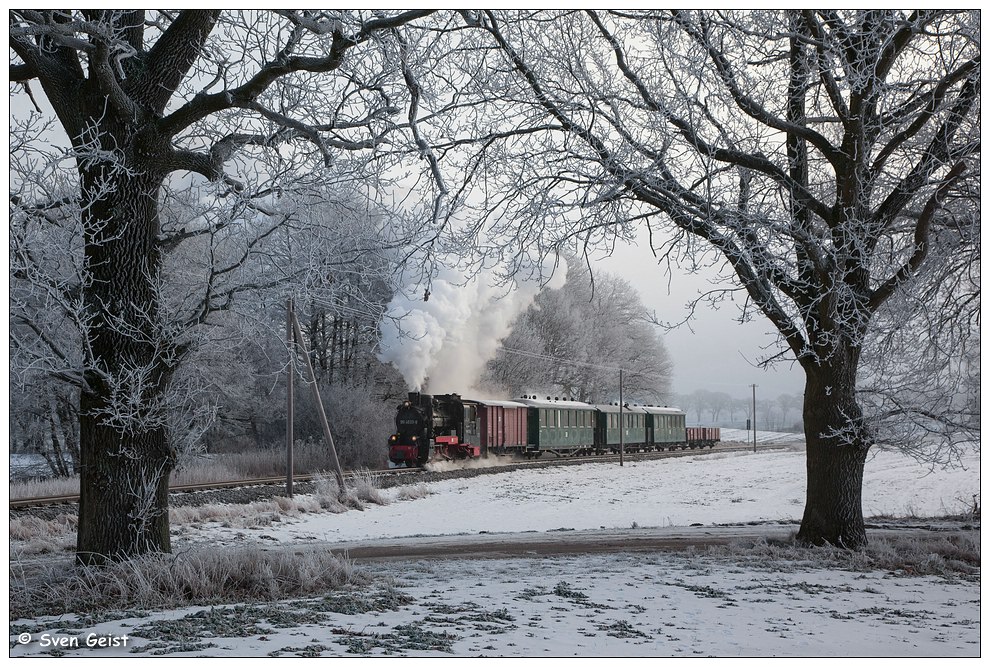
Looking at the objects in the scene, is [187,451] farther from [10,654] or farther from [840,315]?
[840,315]

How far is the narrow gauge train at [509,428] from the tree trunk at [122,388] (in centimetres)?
1471

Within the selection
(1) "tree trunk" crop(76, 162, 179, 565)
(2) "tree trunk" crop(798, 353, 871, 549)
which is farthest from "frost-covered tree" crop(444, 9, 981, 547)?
(1) "tree trunk" crop(76, 162, 179, 565)

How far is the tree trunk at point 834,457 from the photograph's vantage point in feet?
28.4

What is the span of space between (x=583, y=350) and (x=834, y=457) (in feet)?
41.7

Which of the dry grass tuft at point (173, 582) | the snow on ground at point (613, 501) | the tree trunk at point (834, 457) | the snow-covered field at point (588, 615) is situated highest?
the tree trunk at point (834, 457)

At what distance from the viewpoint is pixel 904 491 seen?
16953mm

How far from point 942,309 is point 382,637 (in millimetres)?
6392

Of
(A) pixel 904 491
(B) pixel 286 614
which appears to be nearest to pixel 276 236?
(B) pixel 286 614

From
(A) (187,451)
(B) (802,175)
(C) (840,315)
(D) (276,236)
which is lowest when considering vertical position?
(A) (187,451)

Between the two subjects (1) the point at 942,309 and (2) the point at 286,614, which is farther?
(1) the point at 942,309

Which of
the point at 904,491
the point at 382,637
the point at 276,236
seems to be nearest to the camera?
the point at 382,637

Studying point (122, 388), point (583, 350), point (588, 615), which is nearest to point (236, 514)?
point (122, 388)

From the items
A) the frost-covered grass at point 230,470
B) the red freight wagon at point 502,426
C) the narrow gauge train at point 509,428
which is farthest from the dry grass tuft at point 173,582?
the red freight wagon at point 502,426

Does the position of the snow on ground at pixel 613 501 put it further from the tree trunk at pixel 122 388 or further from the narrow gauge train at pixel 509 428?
the tree trunk at pixel 122 388
